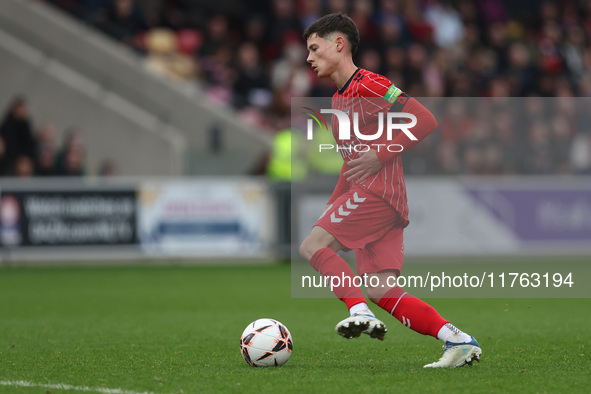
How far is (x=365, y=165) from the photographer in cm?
584

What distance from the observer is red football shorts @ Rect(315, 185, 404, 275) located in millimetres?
5879

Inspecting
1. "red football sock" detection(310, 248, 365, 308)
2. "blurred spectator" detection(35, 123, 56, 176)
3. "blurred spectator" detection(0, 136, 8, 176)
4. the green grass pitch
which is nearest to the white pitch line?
the green grass pitch

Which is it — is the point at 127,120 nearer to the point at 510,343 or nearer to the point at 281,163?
the point at 281,163

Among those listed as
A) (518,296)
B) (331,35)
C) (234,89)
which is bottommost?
(518,296)

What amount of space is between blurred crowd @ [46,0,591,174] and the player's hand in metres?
9.85

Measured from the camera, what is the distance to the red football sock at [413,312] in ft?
19.0

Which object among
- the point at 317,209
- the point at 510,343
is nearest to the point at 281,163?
the point at 317,209

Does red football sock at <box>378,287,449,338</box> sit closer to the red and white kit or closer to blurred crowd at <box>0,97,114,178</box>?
the red and white kit

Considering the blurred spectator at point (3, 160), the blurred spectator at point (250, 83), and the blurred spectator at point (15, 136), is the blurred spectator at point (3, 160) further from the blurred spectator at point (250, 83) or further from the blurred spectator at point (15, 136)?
the blurred spectator at point (250, 83)

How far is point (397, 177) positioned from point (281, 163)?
9.84m

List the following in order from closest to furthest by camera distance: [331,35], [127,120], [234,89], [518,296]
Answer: [331,35]
[518,296]
[127,120]
[234,89]

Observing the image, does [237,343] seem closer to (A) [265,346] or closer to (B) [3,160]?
(A) [265,346]

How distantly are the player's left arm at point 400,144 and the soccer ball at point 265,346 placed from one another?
110cm

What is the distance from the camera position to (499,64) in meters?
20.9
